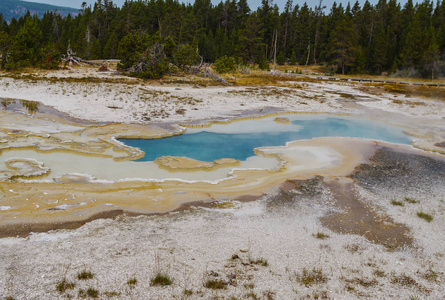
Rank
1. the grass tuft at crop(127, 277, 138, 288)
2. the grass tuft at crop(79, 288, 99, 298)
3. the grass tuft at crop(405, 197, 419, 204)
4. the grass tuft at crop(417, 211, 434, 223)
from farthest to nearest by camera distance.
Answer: the grass tuft at crop(405, 197, 419, 204) < the grass tuft at crop(417, 211, 434, 223) < the grass tuft at crop(127, 277, 138, 288) < the grass tuft at crop(79, 288, 99, 298)

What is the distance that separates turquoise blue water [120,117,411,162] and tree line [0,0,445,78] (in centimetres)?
2122

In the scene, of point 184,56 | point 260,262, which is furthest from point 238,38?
point 260,262

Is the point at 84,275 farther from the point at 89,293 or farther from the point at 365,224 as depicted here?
the point at 365,224

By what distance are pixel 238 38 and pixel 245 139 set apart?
162 feet

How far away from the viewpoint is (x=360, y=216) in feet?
Answer: 28.5

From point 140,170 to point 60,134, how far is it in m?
5.37

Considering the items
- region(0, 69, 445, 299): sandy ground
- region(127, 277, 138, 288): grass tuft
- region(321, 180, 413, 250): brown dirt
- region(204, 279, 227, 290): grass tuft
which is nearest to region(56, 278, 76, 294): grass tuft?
region(0, 69, 445, 299): sandy ground

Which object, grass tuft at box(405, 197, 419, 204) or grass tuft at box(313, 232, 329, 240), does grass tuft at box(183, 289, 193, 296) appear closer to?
grass tuft at box(313, 232, 329, 240)

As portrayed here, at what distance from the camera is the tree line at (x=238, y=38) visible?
37.1 meters

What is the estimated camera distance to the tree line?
3709cm

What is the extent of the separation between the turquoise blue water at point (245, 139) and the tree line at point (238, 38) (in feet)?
69.6

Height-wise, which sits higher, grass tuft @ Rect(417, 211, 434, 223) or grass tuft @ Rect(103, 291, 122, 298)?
grass tuft @ Rect(417, 211, 434, 223)

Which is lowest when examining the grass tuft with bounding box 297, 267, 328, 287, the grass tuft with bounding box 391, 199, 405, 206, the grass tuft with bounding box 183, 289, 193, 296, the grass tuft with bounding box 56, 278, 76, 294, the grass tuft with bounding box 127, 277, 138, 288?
the grass tuft with bounding box 297, 267, 328, 287

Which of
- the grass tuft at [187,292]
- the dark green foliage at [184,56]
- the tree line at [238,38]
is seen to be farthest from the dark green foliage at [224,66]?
the grass tuft at [187,292]
